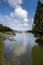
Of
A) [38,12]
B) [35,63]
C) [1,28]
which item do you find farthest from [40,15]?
[1,28]

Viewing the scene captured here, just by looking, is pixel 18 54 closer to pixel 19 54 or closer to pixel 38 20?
pixel 19 54

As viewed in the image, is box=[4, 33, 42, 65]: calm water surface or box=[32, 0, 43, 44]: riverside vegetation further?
box=[32, 0, 43, 44]: riverside vegetation

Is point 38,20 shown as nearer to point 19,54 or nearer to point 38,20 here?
point 38,20

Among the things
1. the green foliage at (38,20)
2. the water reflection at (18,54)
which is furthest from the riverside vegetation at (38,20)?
the water reflection at (18,54)

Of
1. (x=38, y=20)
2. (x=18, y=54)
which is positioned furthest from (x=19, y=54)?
(x=38, y=20)

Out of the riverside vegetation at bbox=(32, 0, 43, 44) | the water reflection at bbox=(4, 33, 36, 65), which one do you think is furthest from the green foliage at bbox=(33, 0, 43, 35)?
the water reflection at bbox=(4, 33, 36, 65)

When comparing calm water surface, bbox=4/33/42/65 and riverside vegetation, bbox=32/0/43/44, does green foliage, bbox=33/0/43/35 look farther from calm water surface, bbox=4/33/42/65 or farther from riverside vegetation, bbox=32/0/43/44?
calm water surface, bbox=4/33/42/65

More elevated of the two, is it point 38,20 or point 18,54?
point 38,20

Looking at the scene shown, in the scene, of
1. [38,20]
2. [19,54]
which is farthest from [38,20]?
[19,54]

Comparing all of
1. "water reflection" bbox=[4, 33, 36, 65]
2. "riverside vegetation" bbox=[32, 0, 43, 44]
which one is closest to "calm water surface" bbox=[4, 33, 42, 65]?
"water reflection" bbox=[4, 33, 36, 65]

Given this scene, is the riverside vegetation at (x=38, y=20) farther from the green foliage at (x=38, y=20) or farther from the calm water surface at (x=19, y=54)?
the calm water surface at (x=19, y=54)

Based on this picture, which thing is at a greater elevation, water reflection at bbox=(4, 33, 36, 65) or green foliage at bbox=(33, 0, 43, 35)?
green foliage at bbox=(33, 0, 43, 35)

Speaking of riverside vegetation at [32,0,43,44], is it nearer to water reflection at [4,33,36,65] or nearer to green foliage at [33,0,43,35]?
green foliage at [33,0,43,35]

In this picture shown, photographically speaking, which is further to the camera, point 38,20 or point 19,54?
point 38,20
